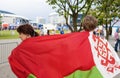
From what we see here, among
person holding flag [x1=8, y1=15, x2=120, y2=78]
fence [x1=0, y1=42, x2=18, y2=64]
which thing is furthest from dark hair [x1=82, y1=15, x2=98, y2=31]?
fence [x1=0, y1=42, x2=18, y2=64]

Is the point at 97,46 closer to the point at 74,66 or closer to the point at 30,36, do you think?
the point at 74,66

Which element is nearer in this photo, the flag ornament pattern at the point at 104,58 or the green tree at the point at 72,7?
the flag ornament pattern at the point at 104,58

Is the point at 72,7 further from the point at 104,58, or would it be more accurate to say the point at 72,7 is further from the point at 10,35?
the point at 10,35

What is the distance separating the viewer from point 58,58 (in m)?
5.30

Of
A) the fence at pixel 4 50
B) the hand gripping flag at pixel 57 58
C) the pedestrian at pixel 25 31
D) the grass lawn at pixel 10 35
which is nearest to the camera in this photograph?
the hand gripping flag at pixel 57 58

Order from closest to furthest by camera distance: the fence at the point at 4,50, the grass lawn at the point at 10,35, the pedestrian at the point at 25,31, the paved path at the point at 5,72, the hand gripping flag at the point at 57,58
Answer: the hand gripping flag at the point at 57,58, the pedestrian at the point at 25,31, the paved path at the point at 5,72, the fence at the point at 4,50, the grass lawn at the point at 10,35

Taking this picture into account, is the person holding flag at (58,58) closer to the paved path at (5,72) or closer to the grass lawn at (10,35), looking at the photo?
the paved path at (5,72)

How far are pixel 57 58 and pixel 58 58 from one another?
0.05ft

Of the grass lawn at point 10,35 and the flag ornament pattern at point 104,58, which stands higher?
the flag ornament pattern at point 104,58

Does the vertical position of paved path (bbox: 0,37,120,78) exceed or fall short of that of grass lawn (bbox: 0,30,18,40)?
it exceeds it

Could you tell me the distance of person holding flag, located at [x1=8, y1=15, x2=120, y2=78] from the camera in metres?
5.26

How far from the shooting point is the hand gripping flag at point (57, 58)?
526 cm

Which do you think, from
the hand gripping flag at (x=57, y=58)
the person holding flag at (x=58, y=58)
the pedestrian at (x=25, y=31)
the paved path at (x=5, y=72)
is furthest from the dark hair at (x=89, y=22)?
the paved path at (x=5, y=72)

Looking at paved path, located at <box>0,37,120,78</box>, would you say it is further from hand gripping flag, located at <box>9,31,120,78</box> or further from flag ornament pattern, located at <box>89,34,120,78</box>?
hand gripping flag, located at <box>9,31,120,78</box>
